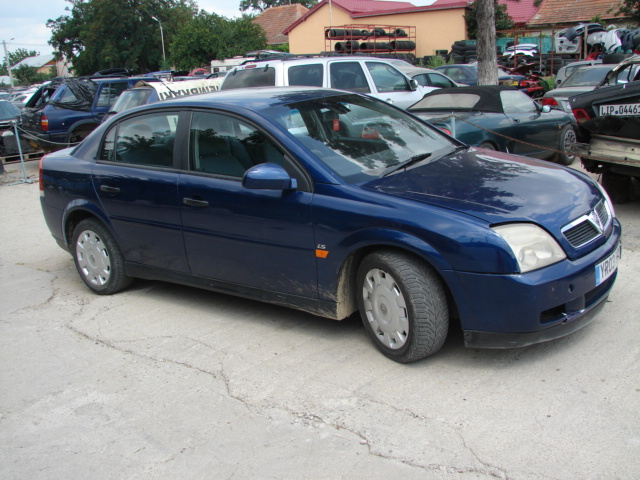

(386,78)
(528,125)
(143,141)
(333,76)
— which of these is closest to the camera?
(143,141)

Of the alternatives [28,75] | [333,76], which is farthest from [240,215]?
[28,75]

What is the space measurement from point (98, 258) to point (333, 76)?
6.25 m

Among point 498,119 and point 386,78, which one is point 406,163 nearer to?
point 498,119

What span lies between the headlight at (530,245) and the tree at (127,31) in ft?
184

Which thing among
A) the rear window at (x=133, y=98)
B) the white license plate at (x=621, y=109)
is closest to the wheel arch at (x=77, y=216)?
the white license plate at (x=621, y=109)

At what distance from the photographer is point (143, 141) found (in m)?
5.35

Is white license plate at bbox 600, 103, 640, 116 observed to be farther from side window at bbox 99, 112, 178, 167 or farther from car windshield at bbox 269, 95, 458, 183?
side window at bbox 99, 112, 178, 167

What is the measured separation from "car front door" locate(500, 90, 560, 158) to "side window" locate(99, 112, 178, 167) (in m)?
5.65

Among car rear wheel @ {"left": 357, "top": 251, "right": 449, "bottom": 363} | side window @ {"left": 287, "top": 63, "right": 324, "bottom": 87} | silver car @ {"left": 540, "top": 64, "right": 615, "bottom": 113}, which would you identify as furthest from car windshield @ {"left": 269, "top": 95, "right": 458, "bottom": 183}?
silver car @ {"left": 540, "top": 64, "right": 615, "bottom": 113}

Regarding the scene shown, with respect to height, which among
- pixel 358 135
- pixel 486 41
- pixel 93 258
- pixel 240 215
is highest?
pixel 486 41

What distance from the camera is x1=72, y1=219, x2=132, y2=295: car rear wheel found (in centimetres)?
567

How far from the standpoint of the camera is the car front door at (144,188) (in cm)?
505

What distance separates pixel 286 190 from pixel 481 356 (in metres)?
1.66

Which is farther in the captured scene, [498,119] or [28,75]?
[28,75]
